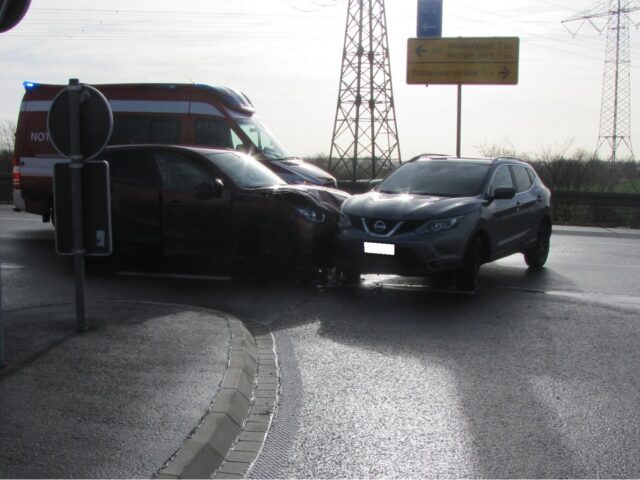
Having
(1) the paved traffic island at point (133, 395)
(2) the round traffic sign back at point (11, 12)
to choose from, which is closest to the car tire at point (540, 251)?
(1) the paved traffic island at point (133, 395)

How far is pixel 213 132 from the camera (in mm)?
15742

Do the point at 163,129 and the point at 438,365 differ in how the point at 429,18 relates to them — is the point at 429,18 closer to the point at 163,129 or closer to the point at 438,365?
the point at 163,129

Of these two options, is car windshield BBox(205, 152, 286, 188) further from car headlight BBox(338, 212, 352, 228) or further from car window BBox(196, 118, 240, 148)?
car window BBox(196, 118, 240, 148)

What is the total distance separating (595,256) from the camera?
45.8 ft

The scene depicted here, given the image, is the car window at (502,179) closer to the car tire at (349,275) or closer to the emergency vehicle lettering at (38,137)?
the car tire at (349,275)

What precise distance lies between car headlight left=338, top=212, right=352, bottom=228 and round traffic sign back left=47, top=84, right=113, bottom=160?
13.2 feet

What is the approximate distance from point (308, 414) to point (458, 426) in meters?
0.98

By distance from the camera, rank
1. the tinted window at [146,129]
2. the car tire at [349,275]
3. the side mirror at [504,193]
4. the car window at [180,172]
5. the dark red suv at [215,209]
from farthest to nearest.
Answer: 1. the tinted window at [146,129]
2. the car window at [180,172]
3. the dark red suv at [215,209]
4. the side mirror at [504,193]
5. the car tire at [349,275]

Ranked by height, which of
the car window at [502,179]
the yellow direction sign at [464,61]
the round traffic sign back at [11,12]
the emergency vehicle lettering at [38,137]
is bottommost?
the car window at [502,179]

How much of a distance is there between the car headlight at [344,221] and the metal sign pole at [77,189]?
3892 mm

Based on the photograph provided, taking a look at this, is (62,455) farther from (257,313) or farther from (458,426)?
(257,313)

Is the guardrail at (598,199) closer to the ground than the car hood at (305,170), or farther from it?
closer to the ground

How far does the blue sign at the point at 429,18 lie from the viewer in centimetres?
2669

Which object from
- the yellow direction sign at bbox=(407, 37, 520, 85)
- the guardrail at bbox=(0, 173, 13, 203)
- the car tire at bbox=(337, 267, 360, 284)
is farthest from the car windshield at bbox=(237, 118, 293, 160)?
the yellow direction sign at bbox=(407, 37, 520, 85)
